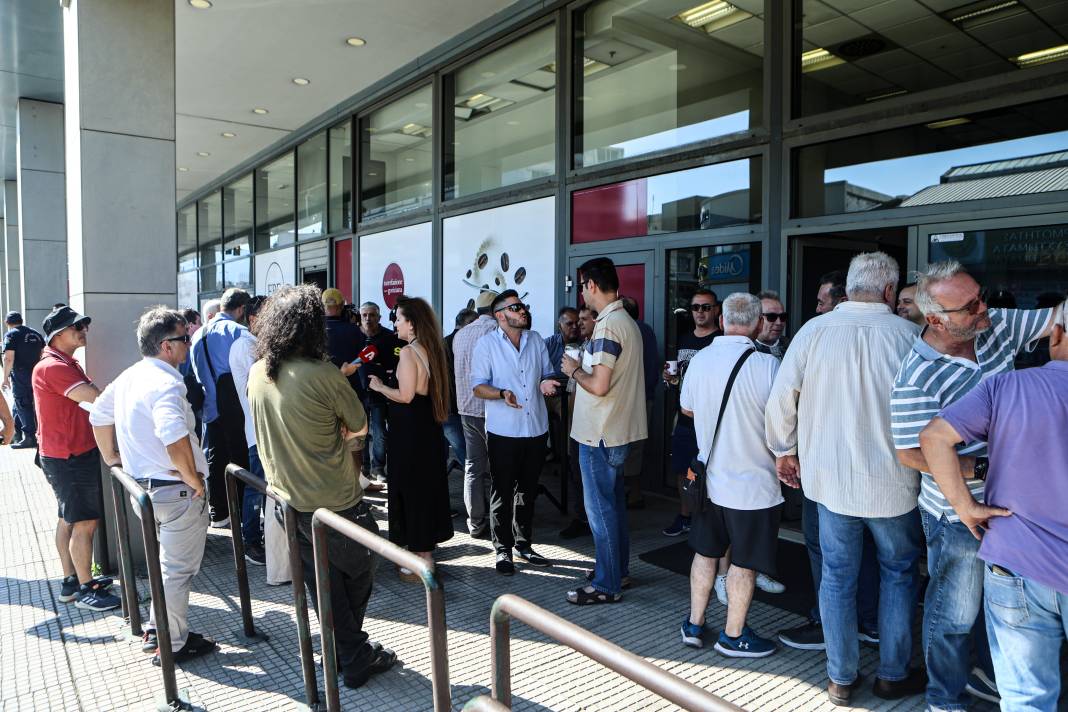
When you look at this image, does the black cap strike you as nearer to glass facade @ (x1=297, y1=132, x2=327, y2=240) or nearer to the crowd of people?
the crowd of people

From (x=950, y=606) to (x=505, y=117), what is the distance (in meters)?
6.46

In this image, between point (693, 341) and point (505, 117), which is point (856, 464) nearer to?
point (693, 341)

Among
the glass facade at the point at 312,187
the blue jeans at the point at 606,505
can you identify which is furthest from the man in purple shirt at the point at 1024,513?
→ the glass facade at the point at 312,187

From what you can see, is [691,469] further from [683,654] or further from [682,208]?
[682,208]

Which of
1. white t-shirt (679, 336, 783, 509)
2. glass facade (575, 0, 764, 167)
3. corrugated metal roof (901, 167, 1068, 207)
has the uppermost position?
glass facade (575, 0, 764, 167)

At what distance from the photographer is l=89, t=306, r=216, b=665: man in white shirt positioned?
3207mm

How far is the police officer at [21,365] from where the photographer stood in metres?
8.38

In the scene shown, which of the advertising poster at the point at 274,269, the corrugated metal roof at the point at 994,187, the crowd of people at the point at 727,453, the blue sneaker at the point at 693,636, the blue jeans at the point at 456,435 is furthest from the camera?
the advertising poster at the point at 274,269

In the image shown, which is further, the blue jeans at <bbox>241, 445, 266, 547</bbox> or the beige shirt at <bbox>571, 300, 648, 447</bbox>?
the blue jeans at <bbox>241, 445, 266, 547</bbox>

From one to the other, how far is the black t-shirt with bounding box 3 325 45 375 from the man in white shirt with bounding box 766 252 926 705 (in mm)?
9089

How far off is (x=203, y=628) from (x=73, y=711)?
2.56ft

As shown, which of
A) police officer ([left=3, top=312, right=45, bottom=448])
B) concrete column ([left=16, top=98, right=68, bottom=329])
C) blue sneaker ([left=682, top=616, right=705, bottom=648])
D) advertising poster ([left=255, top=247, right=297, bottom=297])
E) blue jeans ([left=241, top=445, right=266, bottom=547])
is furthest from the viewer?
advertising poster ([left=255, top=247, right=297, bottom=297])

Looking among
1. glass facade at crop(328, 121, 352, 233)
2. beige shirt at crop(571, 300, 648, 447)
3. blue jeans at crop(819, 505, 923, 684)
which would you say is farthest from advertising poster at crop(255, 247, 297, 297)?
blue jeans at crop(819, 505, 923, 684)

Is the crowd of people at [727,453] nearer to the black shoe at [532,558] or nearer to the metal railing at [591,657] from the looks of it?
the black shoe at [532,558]
